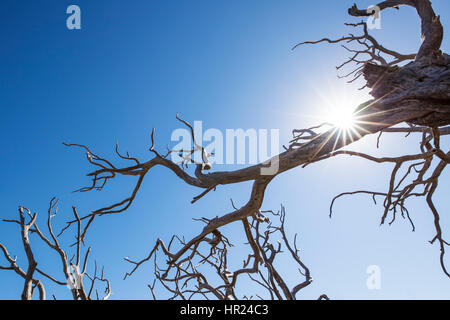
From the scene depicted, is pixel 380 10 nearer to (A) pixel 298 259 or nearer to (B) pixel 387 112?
(B) pixel 387 112

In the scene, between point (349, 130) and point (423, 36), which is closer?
point (349, 130)

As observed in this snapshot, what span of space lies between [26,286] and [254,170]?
193 cm

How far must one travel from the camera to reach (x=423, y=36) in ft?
8.52

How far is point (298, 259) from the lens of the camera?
4148 millimetres

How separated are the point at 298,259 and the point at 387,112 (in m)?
2.77
